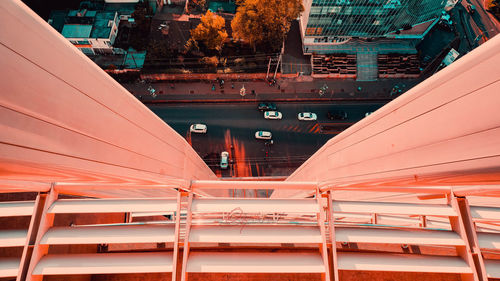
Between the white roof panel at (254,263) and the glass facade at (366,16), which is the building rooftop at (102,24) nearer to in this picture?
the glass facade at (366,16)

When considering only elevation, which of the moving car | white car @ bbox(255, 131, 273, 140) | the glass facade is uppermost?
the moving car

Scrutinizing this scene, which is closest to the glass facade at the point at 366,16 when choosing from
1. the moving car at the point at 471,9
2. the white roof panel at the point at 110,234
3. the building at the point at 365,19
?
the building at the point at 365,19

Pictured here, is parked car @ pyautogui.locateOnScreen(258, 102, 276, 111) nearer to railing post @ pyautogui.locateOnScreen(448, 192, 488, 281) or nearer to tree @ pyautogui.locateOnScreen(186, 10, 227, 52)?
tree @ pyautogui.locateOnScreen(186, 10, 227, 52)

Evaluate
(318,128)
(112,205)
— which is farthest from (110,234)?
(318,128)

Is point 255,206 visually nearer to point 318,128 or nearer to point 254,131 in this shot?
point 254,131

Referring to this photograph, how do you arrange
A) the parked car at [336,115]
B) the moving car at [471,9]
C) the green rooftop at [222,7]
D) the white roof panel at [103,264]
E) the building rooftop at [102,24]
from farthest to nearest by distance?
1. the moving car at [471,9]
2. the green rooftop at [222,7]
3. the building rooftop at [102,24]
4. the parked car at [336,115]
5. the white roof panel at [103,264]

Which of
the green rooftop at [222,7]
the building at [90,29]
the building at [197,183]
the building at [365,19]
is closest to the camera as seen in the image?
the building at [197,183]

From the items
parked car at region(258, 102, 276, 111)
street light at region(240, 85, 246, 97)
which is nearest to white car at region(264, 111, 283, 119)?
parked car at region(258, 102, 276, 111)

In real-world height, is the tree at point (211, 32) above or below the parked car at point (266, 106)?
above
